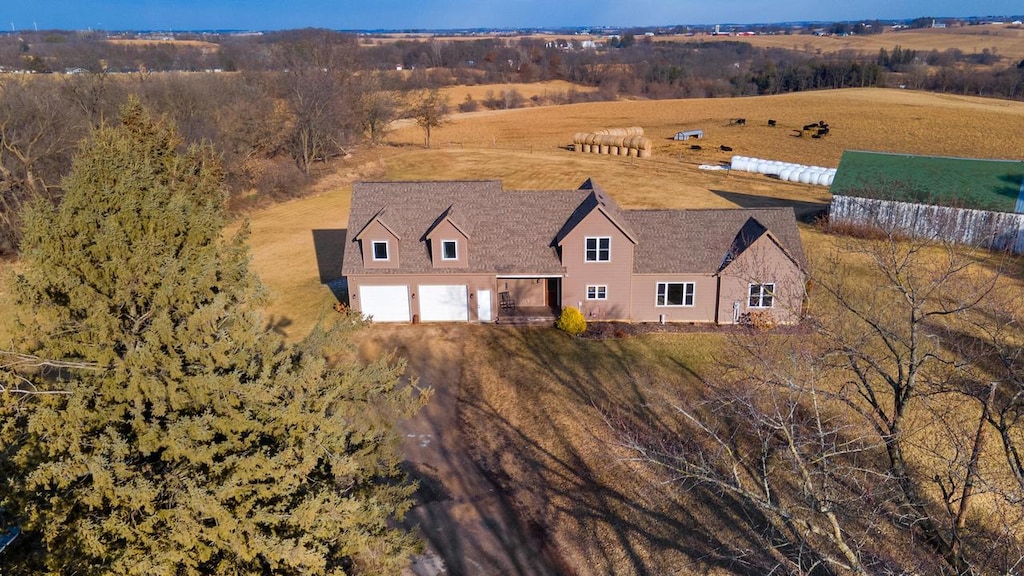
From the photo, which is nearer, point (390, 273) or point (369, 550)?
point (369, 550)

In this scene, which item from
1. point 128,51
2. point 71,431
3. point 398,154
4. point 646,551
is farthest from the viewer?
point 128,51

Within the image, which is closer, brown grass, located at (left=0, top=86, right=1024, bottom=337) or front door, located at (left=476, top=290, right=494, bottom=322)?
front door, located at (left=476, top=290, right=494, bottom=322)

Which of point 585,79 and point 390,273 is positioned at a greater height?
point 585,79

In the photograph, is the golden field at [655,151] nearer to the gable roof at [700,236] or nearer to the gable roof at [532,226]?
the gable roof at [532,226]

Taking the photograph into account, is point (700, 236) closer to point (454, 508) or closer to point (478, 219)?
point (478, 219)

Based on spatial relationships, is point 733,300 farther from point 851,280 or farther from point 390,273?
point 390,273

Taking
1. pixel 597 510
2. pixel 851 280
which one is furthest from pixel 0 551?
pixel 851 280

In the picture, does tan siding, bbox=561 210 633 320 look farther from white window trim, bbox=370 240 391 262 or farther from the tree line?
the tree line

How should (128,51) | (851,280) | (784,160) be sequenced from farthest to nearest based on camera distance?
(128,51) < (784,160) < (851,280)

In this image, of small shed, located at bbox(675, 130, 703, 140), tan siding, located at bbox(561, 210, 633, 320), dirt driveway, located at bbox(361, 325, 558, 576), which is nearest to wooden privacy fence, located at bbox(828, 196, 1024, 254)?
tan siding, located at bbox(561, 210, 633, 320)
